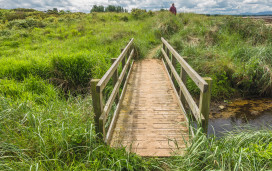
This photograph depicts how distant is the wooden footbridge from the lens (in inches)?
108

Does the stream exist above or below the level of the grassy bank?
below

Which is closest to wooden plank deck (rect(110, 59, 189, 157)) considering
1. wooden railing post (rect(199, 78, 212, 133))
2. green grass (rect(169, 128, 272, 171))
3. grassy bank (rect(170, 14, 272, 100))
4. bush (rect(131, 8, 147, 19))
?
green grass (rect(169, 128, 272, 171))

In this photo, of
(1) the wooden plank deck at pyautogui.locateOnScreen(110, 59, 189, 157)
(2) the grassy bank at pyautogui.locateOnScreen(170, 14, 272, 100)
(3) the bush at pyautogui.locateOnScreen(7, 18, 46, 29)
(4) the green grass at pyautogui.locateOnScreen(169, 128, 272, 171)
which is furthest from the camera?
(3) the bush at pyautogui.locateOnScreen(7, 18, 46, 29)

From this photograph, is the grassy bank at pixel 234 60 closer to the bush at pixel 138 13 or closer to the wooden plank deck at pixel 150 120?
the wooden plank deck at pixel 150 120

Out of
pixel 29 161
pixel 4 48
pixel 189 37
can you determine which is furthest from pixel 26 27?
pixel 29 161

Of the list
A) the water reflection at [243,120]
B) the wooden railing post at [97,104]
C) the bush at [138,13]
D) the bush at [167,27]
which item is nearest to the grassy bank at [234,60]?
the water reflection at [243,120]

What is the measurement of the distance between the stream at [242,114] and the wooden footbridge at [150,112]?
1763 mm

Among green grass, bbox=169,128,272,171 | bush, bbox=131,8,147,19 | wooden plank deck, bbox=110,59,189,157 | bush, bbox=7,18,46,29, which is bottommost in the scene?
wooden plank deck, bbox=110,59,189,157

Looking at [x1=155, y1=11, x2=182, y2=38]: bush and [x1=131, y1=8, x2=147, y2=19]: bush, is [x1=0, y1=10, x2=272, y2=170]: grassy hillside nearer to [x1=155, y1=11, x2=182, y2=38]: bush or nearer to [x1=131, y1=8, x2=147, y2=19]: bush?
[x1=155, y1=11, x2=182, y2=38]: bush

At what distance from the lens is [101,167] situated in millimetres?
2408

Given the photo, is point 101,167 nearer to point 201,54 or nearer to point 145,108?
point 145,108

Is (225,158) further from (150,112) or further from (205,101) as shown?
(150,112)

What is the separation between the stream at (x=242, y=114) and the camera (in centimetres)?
567

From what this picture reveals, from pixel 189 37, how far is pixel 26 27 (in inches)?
509
